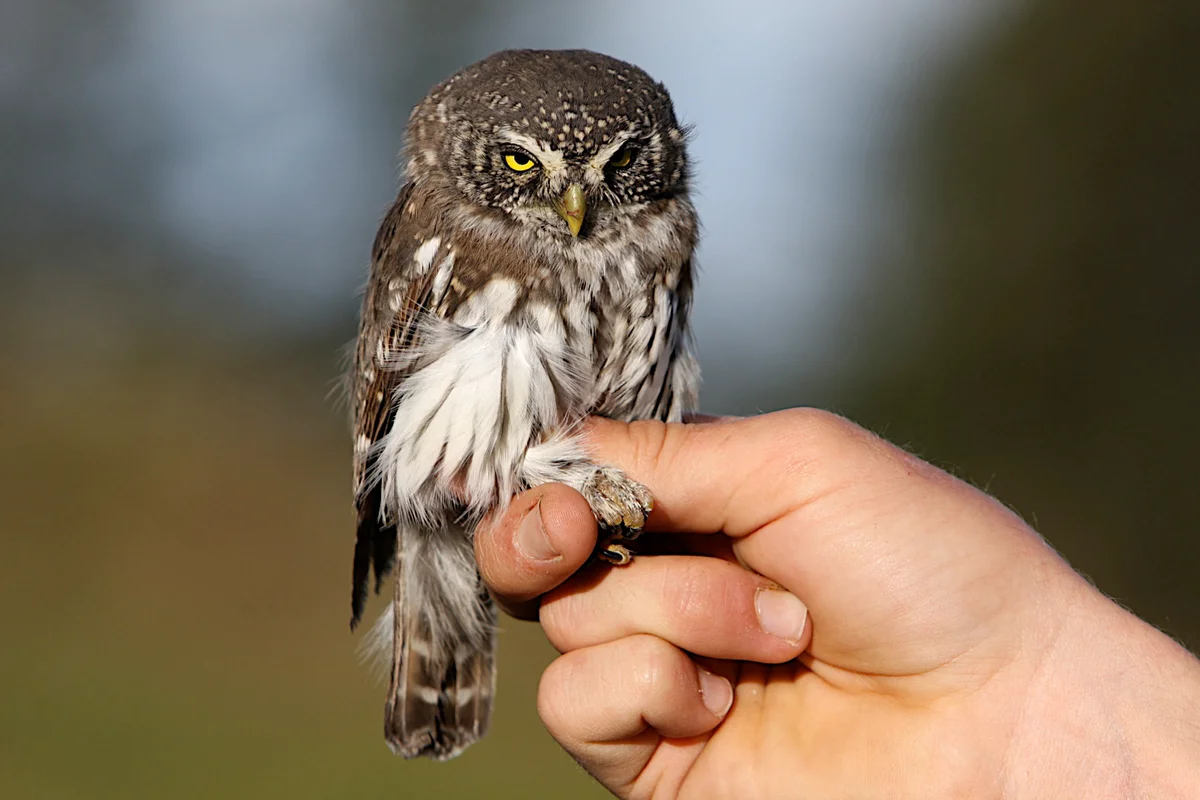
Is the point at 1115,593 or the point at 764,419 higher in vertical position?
the point at 764,419

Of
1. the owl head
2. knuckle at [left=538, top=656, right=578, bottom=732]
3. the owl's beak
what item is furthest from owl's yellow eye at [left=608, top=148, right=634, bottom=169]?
knuckle at [left=538, top=656, right=578, bottom=732]

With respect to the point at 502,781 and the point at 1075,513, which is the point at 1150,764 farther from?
the point at 1075,513

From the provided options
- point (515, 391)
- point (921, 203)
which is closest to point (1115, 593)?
point (921, 203)

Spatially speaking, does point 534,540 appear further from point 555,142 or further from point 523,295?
point 555,142

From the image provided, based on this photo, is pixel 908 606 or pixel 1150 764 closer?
pixel 1150 764

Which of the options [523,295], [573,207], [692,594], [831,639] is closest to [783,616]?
[831,639]

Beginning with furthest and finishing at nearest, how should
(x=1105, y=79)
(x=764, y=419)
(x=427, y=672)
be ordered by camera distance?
(x=1105, y=79), (x=427, y=672), (x=764, y=419)

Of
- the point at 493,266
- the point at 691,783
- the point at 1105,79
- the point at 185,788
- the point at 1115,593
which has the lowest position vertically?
the point at 185,788
